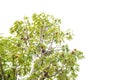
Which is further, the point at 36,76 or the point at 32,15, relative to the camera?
the point at 32,15

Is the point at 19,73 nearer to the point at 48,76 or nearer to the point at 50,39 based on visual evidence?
the point at 48,76

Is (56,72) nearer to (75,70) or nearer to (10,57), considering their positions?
(75,70)

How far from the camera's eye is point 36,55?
20625 millimetres

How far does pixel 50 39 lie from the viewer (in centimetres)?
2203

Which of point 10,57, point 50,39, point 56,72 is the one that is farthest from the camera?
point 50,39

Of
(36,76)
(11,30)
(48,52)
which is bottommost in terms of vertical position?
(36,76)

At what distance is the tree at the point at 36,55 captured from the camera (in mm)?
19344

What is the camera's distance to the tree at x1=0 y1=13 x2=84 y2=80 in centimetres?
1934

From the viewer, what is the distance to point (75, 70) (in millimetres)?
20500

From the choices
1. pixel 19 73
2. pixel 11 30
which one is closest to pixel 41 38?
pixel 11 30

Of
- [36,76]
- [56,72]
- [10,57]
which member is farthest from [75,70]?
[10,57]

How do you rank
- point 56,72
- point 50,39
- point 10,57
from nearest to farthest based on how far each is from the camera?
point 10,57 < point 56,72 < point 50,39

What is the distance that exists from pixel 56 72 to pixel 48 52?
164 centimetres

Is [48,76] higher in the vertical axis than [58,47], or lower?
lower
